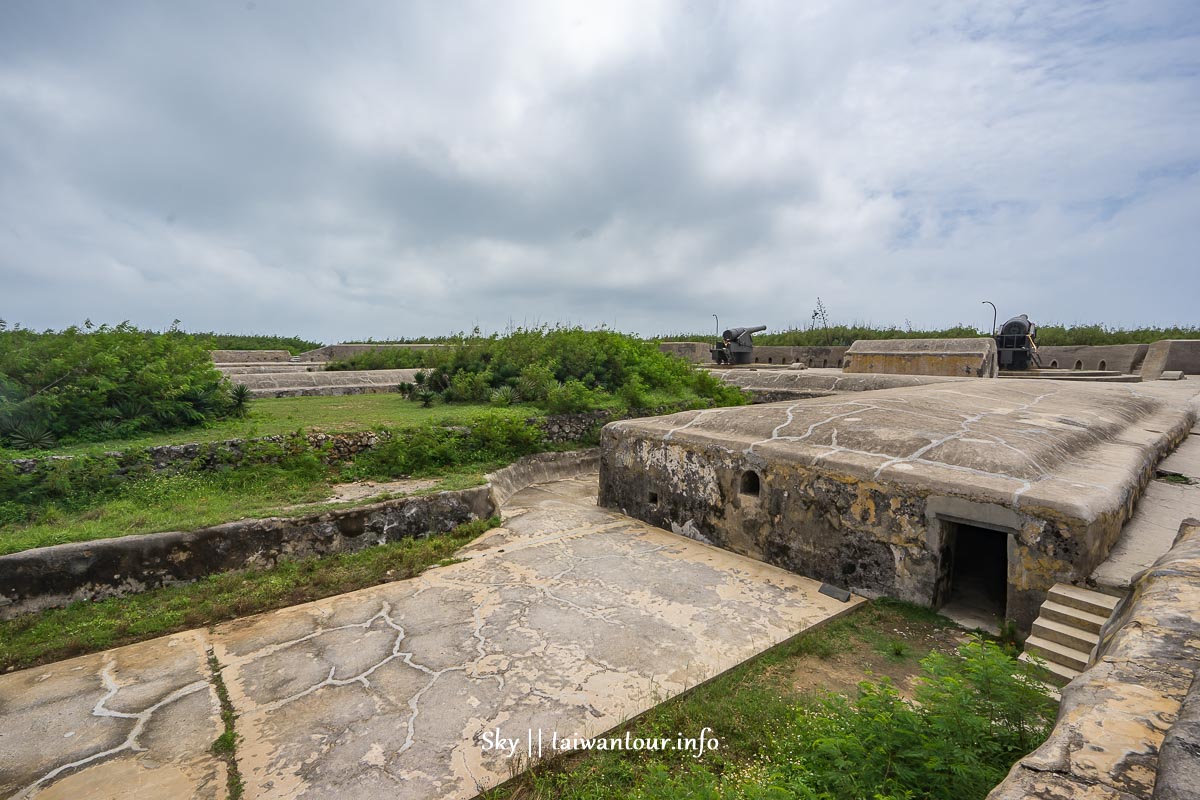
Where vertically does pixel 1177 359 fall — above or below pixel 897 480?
above

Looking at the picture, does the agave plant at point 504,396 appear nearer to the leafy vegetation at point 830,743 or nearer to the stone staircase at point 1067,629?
the leafy vegetation at point 830,743

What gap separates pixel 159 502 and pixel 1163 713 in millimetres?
6767

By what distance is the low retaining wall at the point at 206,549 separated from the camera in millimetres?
3891

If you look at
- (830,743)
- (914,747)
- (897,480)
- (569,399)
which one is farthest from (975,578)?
(569,399)

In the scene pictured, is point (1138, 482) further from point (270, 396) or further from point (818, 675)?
point (270, 396)

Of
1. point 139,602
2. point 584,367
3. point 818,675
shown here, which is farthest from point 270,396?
point 818,675

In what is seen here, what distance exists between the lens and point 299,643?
363cm

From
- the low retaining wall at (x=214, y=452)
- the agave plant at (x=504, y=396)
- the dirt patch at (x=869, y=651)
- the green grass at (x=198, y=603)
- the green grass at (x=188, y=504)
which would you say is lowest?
the dirt patch at (x=869, y=651)

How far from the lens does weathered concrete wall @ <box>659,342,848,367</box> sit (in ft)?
67.1

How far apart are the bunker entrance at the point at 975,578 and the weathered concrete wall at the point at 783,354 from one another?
50.5 ft

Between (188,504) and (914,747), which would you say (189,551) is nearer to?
(188,504)

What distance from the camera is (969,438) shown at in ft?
15.4

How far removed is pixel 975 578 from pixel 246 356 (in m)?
20.9

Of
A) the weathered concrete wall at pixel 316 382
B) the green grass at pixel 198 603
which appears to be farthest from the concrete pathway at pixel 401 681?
the weathered concrete wall at pixel 316 382
